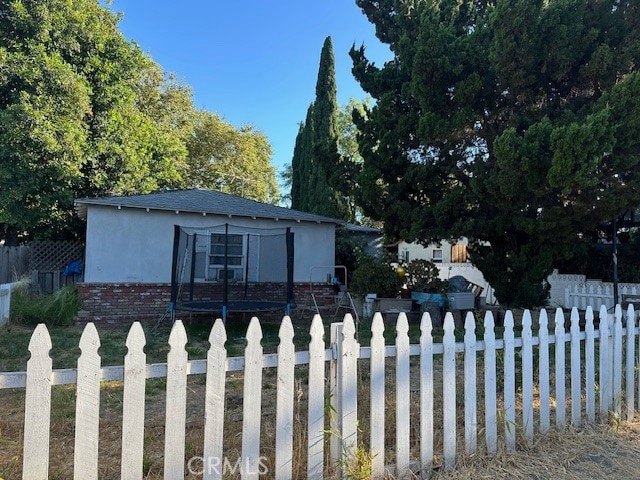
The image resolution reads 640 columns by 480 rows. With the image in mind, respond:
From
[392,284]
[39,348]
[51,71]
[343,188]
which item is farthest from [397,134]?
[51,71]

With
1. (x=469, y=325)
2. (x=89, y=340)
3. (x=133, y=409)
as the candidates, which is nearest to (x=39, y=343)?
(x=89, y=340)

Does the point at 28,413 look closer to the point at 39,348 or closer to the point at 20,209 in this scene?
the point at 39,348

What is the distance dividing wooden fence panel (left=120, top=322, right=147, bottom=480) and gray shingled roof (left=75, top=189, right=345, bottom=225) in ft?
25.1

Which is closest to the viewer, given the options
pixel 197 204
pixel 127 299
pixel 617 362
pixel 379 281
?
pixel 617 362

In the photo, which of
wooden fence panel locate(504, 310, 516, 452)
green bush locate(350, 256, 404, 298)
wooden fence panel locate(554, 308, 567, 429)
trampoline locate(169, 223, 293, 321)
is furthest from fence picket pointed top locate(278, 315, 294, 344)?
trampoline locate(169, 223, 293, 321)

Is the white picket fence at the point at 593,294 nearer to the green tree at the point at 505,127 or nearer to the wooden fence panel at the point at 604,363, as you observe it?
the green tree at the point at 505,127

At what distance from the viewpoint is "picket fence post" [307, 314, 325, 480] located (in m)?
2.23

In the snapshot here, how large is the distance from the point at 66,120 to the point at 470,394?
12494 millimetres

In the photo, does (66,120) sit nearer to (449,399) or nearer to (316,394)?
(316,394)

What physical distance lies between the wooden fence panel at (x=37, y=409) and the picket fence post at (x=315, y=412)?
117 centimetres

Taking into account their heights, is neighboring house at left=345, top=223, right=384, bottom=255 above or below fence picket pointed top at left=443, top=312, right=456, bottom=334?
above

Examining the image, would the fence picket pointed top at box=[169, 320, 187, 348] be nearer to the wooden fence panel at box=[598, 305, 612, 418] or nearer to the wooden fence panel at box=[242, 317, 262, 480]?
the wooden fence panel at box=[242, 317, 262, 480]

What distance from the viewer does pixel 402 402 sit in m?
2.48

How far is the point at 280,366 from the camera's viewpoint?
2.18 m
